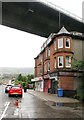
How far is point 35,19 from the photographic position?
1745 inches

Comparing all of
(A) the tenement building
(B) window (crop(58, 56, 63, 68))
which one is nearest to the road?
(A) the tenement building

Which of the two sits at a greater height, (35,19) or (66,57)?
(35,19)

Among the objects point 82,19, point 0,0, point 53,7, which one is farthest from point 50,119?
point 82,19

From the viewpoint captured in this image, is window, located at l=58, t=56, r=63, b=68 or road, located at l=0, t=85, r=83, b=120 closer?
road, located at l=0, t=85, r=83, b=120

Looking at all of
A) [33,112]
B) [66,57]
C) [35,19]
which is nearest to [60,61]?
[66,57]

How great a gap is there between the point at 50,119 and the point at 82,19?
39075 millimetres

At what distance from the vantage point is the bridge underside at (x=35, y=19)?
126 feet

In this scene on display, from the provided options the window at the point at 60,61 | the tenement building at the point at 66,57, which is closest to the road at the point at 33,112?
the tenement building at the point at 66,57

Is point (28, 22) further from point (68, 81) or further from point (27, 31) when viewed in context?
point (68, 81)

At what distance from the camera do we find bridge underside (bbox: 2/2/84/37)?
126 ft

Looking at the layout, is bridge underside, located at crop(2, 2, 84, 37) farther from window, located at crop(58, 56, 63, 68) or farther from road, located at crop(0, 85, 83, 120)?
road, located at crop(0, 85, 83, 120)

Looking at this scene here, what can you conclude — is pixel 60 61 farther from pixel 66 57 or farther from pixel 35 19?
pixel 35 19

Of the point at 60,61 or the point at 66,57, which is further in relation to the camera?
the point at 60,61

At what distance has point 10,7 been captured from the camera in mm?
37219
